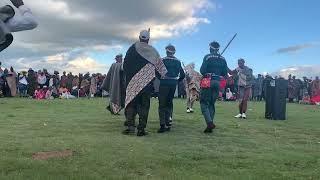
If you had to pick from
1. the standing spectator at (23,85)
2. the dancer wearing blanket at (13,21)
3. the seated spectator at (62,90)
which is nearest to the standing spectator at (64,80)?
the seated spectator at (62,90)

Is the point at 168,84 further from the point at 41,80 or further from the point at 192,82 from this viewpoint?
the point at 41,80

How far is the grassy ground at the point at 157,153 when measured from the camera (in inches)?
326

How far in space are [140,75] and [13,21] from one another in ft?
23.0

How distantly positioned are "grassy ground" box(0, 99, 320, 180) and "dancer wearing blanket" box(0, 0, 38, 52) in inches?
97.1

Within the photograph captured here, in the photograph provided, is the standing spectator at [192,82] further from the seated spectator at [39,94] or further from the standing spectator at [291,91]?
the standing spectator at [291,91]

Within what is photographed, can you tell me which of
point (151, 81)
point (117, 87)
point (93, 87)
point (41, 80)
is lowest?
point (117, 87)

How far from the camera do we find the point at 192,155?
386 inches

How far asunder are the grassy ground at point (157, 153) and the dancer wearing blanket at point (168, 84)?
1.52ft

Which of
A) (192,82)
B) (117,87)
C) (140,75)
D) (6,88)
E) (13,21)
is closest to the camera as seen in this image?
(13,21)

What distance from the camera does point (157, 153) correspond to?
9898mm

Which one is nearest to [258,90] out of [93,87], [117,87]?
[93,87]

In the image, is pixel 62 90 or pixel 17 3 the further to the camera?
pixel 62 90

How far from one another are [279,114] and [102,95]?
20.9 metres

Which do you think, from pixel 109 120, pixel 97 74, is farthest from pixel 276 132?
pixel 97 74
